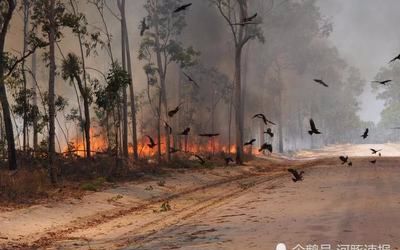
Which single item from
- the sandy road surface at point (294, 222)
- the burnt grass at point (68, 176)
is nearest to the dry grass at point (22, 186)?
the burnt grass at point (68, 176)

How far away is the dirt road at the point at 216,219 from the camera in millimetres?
11180

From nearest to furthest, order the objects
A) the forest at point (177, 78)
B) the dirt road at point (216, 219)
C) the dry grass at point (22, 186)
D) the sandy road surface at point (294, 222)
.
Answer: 1. the sandy road surface at point (294, 222)
2. the dirt road at point (216, 219)
3. the dry grass at point (22, 186)
4. the forest at point (177, 78)

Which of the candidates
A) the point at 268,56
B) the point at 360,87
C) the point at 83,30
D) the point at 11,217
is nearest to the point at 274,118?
the point at 268,56

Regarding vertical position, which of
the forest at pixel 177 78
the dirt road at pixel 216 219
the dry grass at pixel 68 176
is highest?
the forest at pixel 177 78

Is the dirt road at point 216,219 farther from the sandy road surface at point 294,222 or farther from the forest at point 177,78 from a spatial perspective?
the forest at point 177,78

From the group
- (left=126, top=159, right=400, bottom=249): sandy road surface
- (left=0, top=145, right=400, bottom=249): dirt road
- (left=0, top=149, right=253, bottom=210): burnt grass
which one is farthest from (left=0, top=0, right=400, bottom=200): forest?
(left=126, top=159, right=400, bottom=249): sandy road surface

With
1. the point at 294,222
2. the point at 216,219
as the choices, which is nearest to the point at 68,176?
the point at 216,219

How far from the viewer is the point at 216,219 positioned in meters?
14.3

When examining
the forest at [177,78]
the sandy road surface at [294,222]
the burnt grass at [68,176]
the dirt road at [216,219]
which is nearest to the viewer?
the sandy road surface at [294,222]

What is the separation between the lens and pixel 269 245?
33.7 ft

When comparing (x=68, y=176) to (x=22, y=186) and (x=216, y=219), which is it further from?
(x=216, y=219)

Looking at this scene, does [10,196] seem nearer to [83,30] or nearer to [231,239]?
[231,239]

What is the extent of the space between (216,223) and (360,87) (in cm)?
11225

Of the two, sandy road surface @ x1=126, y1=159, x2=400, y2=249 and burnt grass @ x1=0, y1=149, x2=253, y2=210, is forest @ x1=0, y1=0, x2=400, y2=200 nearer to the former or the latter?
burnt grass @ x1=0, y1=149, x2=253, y2=210
